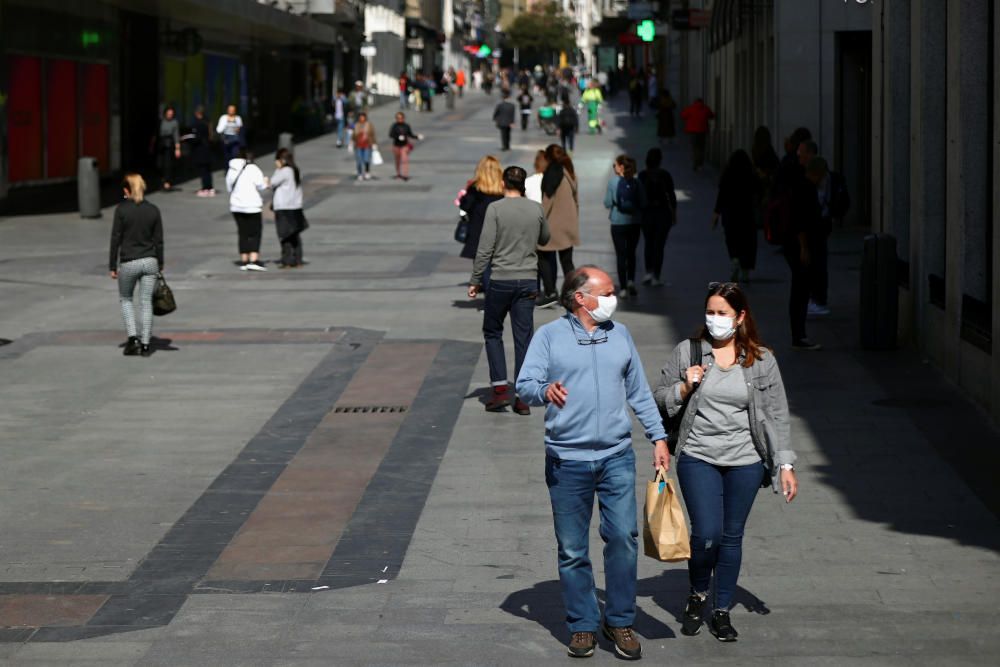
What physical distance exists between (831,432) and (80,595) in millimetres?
5652

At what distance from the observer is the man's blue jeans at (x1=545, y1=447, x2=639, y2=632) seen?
7.21 metres

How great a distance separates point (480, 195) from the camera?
55.1 ft

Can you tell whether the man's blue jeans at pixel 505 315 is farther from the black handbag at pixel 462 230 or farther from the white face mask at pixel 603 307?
the white face mask at pixel 603 307

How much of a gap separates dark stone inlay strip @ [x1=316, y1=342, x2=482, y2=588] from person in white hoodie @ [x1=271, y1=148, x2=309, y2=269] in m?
8.13

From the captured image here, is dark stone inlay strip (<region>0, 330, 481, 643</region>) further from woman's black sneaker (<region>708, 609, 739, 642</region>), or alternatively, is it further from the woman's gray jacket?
the woman's gray jacket

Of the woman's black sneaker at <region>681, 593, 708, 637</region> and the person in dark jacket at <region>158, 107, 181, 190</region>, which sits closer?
the woman's black sneaker at <region>681, 593, 708, 637</region>

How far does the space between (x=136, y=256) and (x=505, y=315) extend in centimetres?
417

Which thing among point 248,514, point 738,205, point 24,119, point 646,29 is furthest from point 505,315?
point 646,29

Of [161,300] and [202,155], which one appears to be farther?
[202,155]

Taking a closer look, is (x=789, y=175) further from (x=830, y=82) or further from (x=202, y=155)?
(x=202, y=155)

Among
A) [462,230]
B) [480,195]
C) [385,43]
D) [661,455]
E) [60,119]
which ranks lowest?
Result: [661,455]

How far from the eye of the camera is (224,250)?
26.1 meters

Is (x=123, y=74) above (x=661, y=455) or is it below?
above

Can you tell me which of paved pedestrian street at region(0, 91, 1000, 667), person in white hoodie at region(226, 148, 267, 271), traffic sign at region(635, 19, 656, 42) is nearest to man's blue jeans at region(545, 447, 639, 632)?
paved pedestrian street at region(0, 91, 1000, 667)
